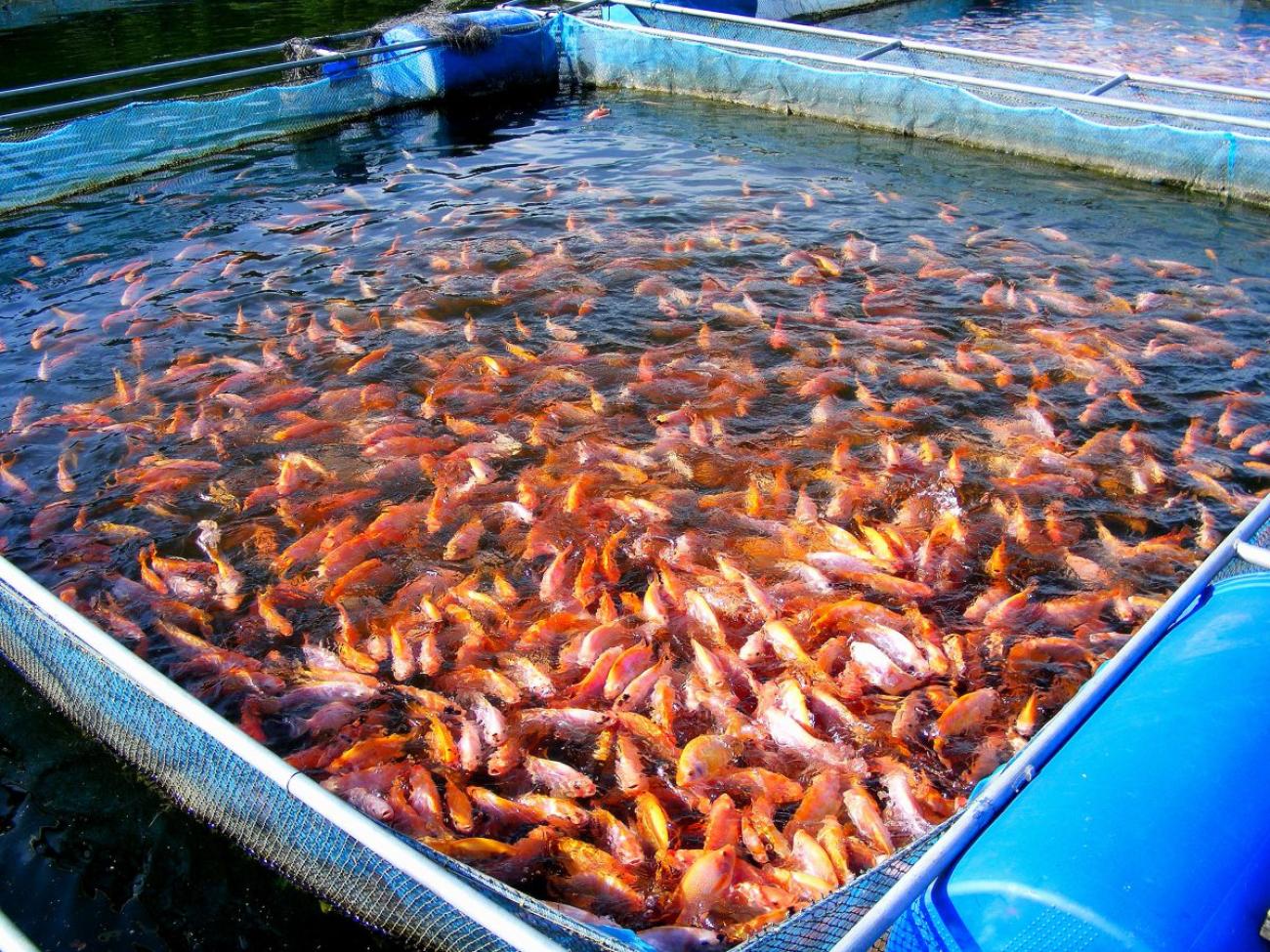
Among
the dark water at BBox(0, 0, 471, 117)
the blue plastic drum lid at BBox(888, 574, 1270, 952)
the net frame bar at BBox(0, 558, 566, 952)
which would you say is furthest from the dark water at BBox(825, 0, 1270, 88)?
the net frame bar at BBox(0, 558, 566, 952)

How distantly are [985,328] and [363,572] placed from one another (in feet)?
16.6

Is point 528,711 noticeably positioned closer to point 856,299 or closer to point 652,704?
point 652,704

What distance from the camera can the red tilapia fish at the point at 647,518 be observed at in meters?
4.08

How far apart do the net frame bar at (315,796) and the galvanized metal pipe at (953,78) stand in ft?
32.9

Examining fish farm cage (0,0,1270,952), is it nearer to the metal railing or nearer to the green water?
the metal railing

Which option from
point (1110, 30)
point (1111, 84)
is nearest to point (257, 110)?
point (1111, 84)

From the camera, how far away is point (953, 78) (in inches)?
430

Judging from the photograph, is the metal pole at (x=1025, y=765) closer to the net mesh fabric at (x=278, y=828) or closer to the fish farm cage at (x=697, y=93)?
the net mesh fabric at (x=278, y=828)

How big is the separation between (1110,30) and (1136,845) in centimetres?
2218

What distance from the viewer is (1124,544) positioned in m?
5.43

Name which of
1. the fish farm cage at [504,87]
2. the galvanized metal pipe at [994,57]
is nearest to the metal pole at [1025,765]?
the fish farm cage at [504,87]

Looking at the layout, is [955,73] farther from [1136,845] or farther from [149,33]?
[149,33]

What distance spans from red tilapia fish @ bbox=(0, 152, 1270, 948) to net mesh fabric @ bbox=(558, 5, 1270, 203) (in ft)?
6.48

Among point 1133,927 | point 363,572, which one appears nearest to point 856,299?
point 363,572
